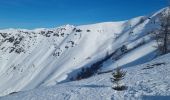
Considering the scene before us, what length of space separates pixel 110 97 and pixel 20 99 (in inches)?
377

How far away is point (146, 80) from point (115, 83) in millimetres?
2494

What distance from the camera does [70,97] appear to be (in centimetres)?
2427

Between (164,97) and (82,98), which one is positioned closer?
(164,97)

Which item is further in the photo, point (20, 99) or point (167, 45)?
point (167, 45)

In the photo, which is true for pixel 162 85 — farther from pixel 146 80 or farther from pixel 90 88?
pixel 90 88

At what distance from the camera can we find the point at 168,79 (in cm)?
2459

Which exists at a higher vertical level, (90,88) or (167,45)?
(167,45)

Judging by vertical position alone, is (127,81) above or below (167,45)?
below

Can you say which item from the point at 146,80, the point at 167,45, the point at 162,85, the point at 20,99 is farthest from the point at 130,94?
the point at 167,45

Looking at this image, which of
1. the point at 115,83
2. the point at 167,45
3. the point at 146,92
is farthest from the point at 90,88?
the point at 167,45

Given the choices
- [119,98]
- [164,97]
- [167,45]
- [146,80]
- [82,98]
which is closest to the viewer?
[164,97]

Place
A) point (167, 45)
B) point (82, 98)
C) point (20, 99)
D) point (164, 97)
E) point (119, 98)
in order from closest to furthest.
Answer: point (164, 97), point (119, 98), point (82, 98), point (20, 99), point (167, 45)

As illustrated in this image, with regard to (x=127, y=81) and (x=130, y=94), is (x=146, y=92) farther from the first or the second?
(x=127, y=81)

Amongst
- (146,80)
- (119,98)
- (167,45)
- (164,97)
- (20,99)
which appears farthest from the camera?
(167,45)
